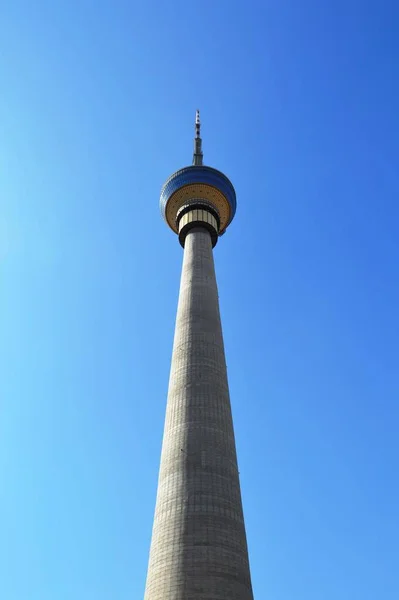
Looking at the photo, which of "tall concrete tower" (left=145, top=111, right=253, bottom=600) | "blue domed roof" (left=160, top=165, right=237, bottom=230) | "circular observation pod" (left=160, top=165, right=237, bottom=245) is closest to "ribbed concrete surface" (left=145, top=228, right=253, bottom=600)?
"tall concrete tower" (left=145, top=111, right=253, bottom=600)

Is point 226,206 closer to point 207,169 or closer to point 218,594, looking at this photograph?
point 207,169

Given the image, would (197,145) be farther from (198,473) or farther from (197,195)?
(198,473)

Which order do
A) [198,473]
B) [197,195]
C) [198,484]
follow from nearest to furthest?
[198,484]
[198,473]
[197,195]

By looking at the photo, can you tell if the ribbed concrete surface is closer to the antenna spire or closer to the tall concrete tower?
the tall concrete tower

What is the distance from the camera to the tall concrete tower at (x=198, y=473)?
18234mm

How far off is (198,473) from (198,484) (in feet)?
1.54

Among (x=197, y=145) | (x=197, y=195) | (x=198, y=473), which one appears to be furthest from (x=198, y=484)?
(x=197, y=145)

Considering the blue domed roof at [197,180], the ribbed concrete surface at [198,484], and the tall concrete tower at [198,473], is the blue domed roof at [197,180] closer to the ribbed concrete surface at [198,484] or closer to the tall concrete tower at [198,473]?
the tall concrete tower at [198,473]

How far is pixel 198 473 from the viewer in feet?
69.1

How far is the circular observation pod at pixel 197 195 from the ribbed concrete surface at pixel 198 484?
936 centimetres

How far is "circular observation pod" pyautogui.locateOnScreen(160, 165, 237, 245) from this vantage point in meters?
36.7

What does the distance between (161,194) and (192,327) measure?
14.6m

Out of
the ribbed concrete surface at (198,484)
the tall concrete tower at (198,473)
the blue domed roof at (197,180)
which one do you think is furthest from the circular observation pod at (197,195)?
the ribbed concrete surface at (198,484)

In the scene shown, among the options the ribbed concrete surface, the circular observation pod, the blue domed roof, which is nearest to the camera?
the ribbed concrete surface
